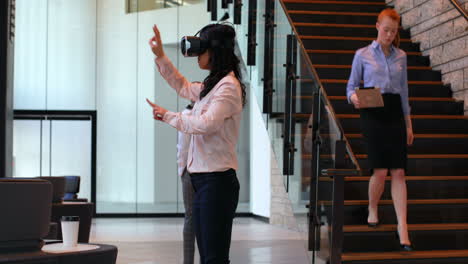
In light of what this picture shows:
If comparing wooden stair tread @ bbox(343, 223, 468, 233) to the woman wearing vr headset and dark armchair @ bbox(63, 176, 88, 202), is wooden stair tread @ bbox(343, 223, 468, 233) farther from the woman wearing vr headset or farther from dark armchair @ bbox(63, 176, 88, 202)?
dark armchair @ bbox(63, 176, 88, 202)

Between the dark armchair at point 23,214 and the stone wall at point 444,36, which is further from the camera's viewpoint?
the stone wall at point 444,36

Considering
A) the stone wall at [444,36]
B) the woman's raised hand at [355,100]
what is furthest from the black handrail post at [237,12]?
the woman's raised hand at [355,100]

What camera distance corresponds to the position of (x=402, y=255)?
5117 mm

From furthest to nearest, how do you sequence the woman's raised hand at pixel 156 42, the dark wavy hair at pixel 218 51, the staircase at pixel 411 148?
1. the staircase at pixel 411 148
2. the woman's raised hand at pixel 156 42
3. the dark wavy hair at pixel 218 51

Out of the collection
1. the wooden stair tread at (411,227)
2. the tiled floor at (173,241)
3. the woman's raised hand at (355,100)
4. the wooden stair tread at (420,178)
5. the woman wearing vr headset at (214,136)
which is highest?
the woman's raised hand at (355,100)

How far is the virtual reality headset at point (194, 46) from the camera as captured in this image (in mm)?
2723

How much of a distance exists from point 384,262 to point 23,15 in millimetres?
11718

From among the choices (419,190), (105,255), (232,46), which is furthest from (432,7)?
(105,255)

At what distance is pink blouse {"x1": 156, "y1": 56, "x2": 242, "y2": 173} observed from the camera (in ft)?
8.72

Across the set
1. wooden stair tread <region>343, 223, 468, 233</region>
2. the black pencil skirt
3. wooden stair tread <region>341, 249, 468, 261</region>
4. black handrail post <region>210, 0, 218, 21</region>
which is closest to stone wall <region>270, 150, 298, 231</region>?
black handrail post <region>210, 0, 218, 21</region>

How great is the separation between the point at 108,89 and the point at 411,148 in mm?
9395

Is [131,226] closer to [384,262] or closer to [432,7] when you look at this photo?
[432,7]

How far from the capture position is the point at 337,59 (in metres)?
7.79

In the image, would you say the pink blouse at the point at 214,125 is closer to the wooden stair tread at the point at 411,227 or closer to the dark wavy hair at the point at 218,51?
the dark wavy hair at the point at 218,51
